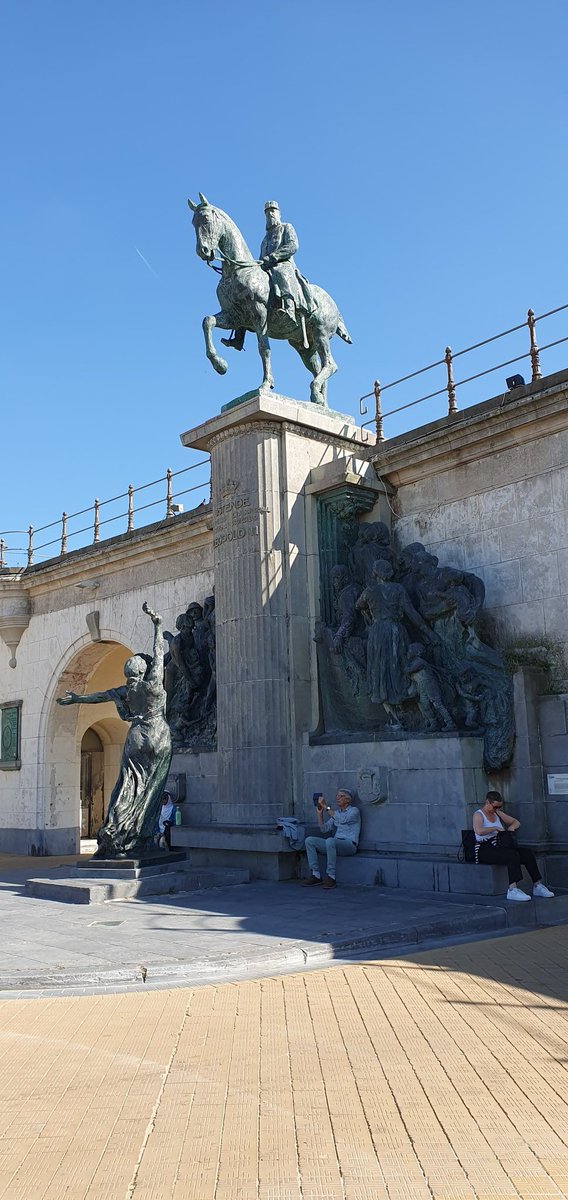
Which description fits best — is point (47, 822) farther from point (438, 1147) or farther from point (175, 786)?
point (438, 1147)

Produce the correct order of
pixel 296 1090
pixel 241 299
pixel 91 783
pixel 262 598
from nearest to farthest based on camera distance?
pixel 296 1090, pixel 262 598, pixel 241 299, pixel 91 783

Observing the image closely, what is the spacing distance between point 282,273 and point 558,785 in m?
8.75

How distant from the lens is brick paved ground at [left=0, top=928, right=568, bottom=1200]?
3.61 m

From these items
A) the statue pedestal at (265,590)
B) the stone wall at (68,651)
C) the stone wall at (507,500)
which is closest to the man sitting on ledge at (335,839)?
the statue pedestal at (265,590)

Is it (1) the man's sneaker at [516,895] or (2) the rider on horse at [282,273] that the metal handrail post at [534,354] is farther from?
(1) the man's sneaker at [516,895]

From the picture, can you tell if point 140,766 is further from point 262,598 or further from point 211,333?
point 211,333

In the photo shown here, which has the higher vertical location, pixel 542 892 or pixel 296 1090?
pixel 542 892

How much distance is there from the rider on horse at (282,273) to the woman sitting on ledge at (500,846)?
8544mm

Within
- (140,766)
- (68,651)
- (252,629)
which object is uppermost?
(68,651)

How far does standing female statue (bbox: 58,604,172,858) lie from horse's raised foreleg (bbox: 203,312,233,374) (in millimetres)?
4849

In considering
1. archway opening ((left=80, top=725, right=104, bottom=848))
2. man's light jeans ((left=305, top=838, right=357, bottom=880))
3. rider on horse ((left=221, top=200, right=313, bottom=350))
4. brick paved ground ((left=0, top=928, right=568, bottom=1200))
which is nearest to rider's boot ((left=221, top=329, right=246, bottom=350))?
rider on horse ((left=221, top=200, right=313, bottom=350))

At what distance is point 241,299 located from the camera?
14.7 meters

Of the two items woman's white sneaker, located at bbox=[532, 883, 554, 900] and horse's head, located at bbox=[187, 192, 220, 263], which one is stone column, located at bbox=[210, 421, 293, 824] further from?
woman's white sneaker, located at bbox=[532, 883, 554, 900]

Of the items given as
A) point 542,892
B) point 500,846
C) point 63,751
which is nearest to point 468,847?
point 500,846
